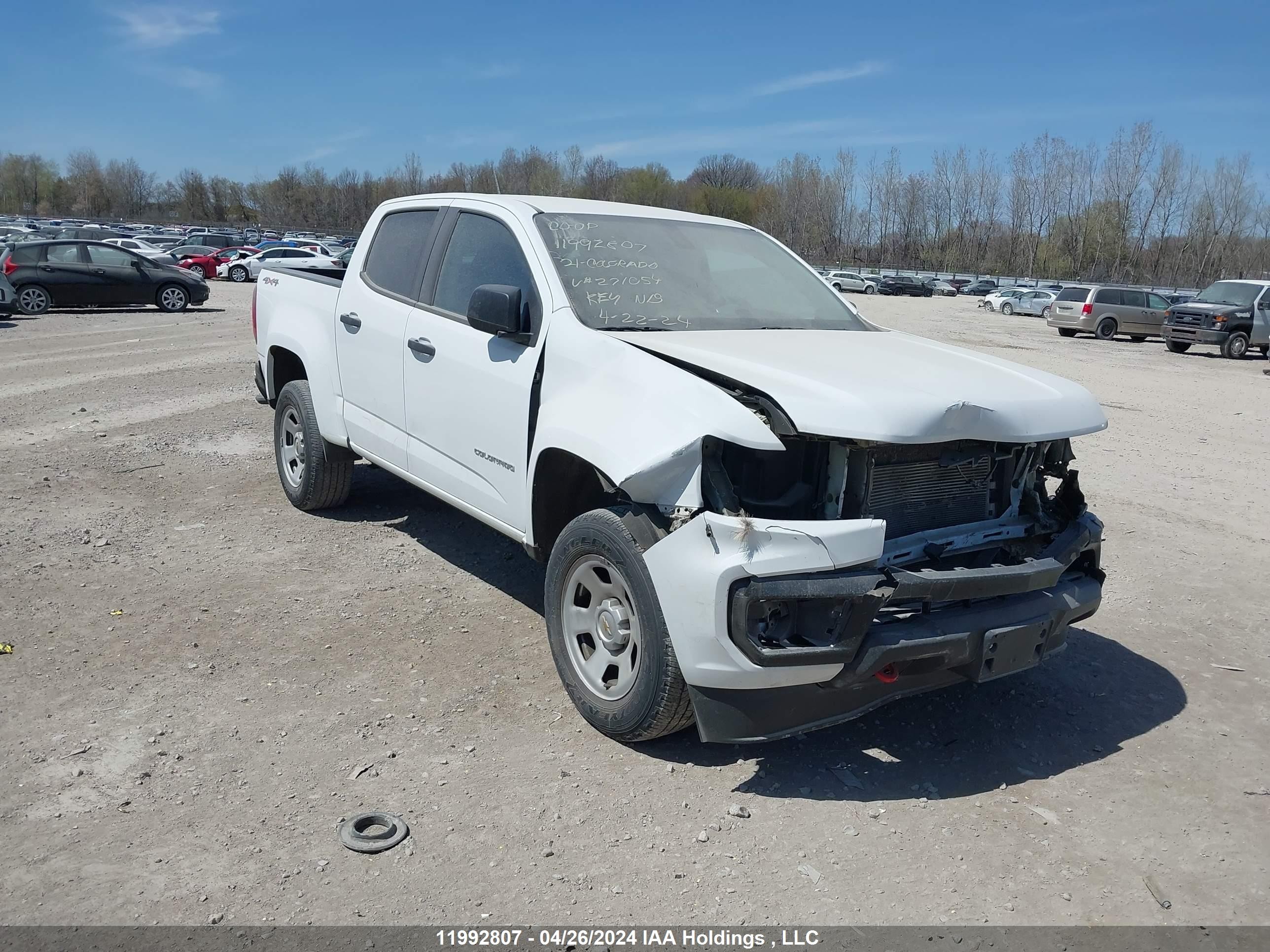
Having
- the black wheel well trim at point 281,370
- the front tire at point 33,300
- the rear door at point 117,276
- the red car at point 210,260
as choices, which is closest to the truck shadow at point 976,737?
the black wheel well trim at point 281,370

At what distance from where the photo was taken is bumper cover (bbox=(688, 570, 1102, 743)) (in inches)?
134

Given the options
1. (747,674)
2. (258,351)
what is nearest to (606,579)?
(747,674)

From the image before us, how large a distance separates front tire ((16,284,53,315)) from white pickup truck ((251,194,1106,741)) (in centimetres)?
1972

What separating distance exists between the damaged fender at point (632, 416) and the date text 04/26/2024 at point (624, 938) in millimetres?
1334

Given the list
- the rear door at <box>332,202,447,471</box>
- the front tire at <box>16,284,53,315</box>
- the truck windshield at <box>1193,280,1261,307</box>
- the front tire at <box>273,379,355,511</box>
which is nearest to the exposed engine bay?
the rear door at <box>332,202,447,471</box>

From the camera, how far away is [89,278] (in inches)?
870

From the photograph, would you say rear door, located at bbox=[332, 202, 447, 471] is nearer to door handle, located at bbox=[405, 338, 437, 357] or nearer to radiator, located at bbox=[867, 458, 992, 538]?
door handle, located at bbox=[405, 338, 437, 357]

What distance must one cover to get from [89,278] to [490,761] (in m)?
22.2

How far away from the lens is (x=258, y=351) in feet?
23.8

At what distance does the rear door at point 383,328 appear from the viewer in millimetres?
5402

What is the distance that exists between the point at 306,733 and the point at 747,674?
5.82ft

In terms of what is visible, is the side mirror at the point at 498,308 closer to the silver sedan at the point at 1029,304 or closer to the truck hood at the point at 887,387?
the truck hood at the point at 887,387

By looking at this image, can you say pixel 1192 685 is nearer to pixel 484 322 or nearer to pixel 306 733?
pixel 484 322

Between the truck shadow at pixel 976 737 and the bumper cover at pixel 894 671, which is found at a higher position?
the bumper cover at pixel 894 671
